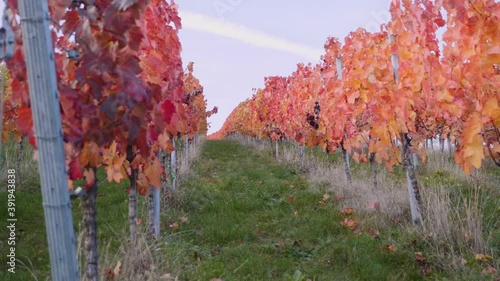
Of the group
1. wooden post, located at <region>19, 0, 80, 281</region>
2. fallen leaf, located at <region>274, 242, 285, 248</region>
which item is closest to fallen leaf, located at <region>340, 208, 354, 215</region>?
fallen leaf, located at <region>274, 242, 285, 248</region>

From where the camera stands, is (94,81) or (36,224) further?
(36,224)

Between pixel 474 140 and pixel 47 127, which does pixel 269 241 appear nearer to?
pixel 474 140

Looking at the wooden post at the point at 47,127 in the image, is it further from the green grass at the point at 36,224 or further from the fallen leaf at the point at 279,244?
the fallen leaf at the point at 279,244

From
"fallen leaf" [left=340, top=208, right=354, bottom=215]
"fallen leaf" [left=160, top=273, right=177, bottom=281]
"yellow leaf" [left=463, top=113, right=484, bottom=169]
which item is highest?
"yellow leaf" [left=463, top=113, right=484, bottom=169]

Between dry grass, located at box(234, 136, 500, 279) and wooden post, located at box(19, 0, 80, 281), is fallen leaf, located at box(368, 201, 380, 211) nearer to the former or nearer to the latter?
dry grass, located at box(234, 136, 500, 279)

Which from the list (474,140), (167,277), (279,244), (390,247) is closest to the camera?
(474,140)

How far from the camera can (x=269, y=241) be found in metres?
5.48

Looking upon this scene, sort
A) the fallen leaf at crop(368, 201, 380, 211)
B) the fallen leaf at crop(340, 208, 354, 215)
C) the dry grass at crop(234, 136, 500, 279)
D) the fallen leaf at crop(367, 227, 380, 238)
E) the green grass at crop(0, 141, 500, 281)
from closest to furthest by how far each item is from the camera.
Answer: the green grass at crop(0, 141, 500, 281), the dry grass at crop(234, 136, 500, 279), the fallen leaf at crop(367, 227, 380, 238), the fallen leaf at crop(368, 201, 380, 211), the fallen leaf at crop(340, 208, 354, 215)

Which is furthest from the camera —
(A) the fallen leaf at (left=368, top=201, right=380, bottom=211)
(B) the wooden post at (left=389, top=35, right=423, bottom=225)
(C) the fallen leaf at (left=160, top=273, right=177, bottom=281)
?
(A) the fallen leaf at (left=368, top=201, right=380, bottom=211)

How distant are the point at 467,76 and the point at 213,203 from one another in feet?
16.0

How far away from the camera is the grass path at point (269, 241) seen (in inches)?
162

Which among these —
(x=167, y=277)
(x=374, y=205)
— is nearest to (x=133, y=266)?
(x=167, y=277)

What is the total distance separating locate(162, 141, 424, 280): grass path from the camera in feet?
13.5

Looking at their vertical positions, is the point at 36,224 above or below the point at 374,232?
above
